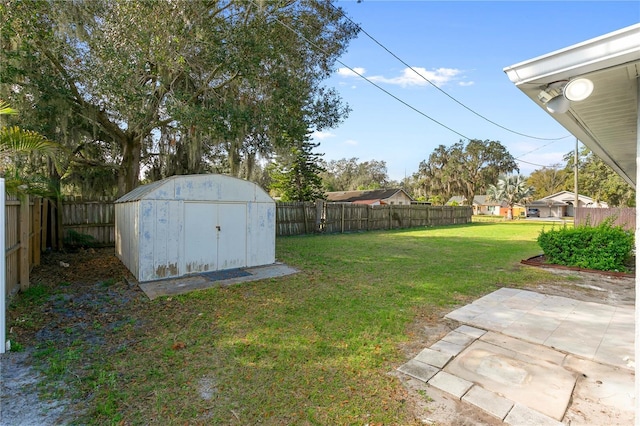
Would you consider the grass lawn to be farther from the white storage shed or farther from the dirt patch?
the white storage shed

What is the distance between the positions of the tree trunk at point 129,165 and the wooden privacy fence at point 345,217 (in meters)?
5.05

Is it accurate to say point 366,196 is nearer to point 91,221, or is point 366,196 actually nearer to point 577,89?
point 91,221

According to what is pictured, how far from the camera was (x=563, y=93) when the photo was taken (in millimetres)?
1886

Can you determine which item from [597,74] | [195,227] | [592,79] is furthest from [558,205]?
[597,74]

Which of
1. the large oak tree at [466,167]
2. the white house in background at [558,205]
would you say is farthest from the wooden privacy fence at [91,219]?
the white house in background at [558,205]

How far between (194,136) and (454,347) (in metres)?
8.16

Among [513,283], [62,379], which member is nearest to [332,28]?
[513,283]

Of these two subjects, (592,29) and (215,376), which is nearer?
(215,376)

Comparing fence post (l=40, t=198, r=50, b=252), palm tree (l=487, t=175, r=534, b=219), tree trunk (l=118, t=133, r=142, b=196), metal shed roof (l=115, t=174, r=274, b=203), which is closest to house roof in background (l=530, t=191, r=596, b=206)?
palm tree (l=487, t=175, r=534, b=219)

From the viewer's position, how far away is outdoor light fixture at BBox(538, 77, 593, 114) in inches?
71.6

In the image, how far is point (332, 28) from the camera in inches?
368

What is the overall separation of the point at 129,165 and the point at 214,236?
5200 mm

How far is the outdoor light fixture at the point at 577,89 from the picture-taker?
5.94 feet

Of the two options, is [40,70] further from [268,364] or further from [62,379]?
[268,364]
